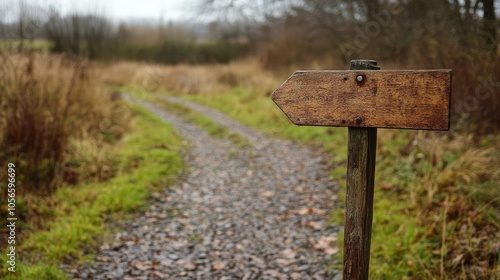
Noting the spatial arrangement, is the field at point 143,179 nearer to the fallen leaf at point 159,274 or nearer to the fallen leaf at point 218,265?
the fallen leaf at point 159,274

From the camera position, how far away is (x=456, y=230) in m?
3.72

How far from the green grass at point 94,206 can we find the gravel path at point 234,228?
203 millimetres

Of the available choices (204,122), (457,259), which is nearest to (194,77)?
(204,122)

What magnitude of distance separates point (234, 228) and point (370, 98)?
9.45 ft

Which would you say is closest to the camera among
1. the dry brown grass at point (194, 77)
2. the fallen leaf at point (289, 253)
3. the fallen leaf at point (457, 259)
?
the fallen leaf at point (457, 259)

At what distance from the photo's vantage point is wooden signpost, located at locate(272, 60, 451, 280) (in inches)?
74.0

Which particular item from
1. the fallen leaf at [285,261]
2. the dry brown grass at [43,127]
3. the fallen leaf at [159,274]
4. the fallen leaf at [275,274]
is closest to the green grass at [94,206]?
the dry brown grass at [43,127]

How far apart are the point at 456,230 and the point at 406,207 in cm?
62

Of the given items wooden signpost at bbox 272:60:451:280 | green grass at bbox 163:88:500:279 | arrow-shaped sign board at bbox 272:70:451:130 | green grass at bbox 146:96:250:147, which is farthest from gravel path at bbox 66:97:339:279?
arrow-shaped sign board at bbox 272:70:451:130

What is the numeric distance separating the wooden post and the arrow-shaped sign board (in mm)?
127

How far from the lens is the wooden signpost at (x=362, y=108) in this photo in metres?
1.88

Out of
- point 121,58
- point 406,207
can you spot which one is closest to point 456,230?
point 406,207

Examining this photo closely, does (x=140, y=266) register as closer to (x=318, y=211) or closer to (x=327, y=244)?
(x=327, y=244)

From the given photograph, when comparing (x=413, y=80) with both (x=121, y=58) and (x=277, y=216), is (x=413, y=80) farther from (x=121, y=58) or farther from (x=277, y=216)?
(x=121, y=58)
